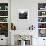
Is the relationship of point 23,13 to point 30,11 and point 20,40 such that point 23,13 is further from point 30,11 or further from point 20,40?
point 20,40

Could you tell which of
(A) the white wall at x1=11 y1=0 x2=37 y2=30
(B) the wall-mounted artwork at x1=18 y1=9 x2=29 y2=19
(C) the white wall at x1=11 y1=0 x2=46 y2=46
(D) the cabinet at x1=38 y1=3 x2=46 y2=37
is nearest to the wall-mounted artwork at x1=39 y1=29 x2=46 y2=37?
(D) the cabinet at x1=38 y1=3 x2=46 y2=37

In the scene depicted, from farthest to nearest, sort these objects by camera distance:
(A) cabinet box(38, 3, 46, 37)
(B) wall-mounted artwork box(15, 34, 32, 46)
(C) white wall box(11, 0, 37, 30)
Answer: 1. (A) cabinet box(38, 3, 46, 37)
2. (C) white wall box(11, 0, 37, 30)
3. (B) wall-mounted artwork box(15, 34, 32, 46)

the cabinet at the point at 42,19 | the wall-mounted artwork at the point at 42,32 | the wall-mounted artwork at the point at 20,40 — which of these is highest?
the cabinet at the point at 42,19

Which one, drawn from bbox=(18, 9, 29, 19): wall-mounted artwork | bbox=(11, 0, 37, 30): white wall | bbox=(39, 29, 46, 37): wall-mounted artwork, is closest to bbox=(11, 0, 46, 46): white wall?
bbox=(11, 0, 37, 30): white wall

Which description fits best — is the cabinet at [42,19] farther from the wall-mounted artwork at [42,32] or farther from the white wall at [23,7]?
the white wall at [23,7]

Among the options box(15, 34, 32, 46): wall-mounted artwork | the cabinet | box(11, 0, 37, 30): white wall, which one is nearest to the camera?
box(15, 34, 32, 46): wall-mounted artwork

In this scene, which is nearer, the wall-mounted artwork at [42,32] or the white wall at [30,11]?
the white wall at [30,11]

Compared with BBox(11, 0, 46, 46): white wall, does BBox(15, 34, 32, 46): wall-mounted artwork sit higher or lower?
lower

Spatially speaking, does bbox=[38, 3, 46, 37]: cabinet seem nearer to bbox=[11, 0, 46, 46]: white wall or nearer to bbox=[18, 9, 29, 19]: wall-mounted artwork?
bbox=[11, 0, 46, 46]: white wall

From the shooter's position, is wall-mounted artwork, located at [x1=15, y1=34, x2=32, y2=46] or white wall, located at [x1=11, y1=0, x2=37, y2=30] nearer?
wall-mounted artwork, located at [x1=15, y1=34, x2=32, y2=46]

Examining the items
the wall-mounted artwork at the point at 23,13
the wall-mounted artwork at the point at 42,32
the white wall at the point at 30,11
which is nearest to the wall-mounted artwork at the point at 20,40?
the white wall at the point at 30,11

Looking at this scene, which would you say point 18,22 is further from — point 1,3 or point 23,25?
point 1,3

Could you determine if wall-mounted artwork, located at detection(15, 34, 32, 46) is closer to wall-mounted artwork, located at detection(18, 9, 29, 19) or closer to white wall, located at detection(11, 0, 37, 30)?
white wall, located at detection(11, 0, 37, 30)

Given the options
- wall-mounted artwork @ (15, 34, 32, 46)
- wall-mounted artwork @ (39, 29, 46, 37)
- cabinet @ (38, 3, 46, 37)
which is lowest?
wall-mounted artwork @ (15, 34, 32, 46)
